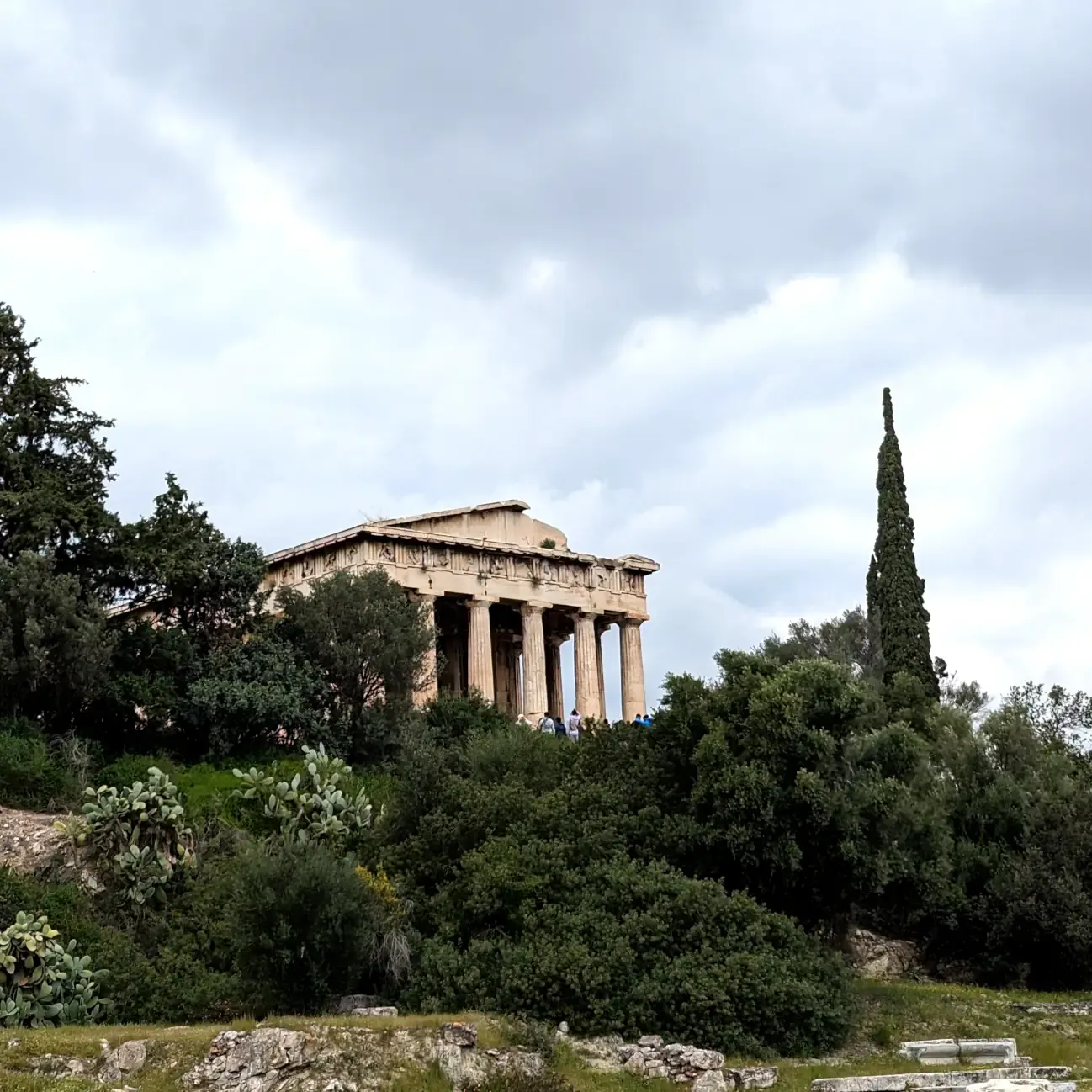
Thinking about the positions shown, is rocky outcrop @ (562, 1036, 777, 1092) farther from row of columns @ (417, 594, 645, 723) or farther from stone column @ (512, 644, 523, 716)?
stone column @ (512, 644, 523, 716)

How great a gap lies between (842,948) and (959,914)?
3.60 meters

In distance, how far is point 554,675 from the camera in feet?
175

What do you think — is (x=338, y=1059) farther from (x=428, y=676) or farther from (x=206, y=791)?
(x=428, y=676)

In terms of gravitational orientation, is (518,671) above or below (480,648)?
above

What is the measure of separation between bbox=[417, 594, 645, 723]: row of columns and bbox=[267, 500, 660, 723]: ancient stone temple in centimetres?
4

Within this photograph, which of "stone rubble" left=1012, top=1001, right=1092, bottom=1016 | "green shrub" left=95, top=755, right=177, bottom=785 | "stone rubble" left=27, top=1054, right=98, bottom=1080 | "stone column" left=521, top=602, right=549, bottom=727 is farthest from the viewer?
"stone column" left=521, top=602, right=549, bottom=727

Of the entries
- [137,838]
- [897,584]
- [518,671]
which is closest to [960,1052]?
[137,838]

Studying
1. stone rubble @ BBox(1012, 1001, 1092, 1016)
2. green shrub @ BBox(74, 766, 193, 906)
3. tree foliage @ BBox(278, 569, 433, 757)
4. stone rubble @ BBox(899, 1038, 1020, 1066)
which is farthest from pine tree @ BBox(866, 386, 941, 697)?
green shrub @ BBox(74, 766, 193, 906)

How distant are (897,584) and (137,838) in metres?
24.9

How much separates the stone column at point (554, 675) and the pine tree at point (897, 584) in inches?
524

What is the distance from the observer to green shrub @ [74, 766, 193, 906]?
22922 millimetres

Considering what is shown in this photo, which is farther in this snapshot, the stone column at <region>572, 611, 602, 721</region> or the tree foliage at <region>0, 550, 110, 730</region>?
the stone column at <region>572, 611, 602, 721</region>

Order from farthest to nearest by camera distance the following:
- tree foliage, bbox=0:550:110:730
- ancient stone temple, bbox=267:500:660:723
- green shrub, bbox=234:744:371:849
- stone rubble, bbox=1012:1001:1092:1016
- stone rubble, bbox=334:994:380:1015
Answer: ancient stone temple, bbox=267:500:660:723
tree foliage, bbox=0:550:110:730
green shrub, bbox=234:744:371:849
stone rubble, bbox=1012:1001:1092:1016
stone rubble, bbox=334:994:380:1015

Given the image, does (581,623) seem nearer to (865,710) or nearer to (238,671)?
(238,671)
